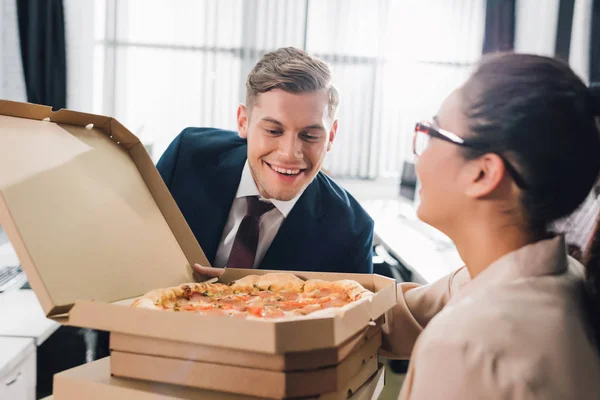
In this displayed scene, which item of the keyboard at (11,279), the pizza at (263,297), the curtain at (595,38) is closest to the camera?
the pizza at (263,297)

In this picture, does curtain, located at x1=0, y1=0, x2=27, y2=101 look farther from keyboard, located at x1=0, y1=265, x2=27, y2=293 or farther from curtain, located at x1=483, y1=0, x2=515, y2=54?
curtain, located at x1=483, y1=0, x2=515, y2=54

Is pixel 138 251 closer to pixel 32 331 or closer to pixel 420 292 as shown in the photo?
pixel 420 292

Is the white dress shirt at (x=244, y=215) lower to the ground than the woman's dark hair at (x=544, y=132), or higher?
lower

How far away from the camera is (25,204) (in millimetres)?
944

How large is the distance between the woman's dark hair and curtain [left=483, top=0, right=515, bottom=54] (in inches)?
186

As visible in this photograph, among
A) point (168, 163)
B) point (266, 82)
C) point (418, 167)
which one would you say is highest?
point (266, 82)

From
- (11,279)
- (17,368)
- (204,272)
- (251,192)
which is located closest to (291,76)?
(251,192)

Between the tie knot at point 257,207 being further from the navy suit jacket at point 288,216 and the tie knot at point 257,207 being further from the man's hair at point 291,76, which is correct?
the man's hair at point 291,76

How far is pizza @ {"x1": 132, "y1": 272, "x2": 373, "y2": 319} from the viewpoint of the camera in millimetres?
990

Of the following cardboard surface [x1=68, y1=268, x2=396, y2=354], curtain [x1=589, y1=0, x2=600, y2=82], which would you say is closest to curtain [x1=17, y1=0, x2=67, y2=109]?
cardboard surface [x1=68, y1=268, x2=396, y2=354]

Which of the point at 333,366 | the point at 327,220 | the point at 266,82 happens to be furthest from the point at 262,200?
the point at 333,366

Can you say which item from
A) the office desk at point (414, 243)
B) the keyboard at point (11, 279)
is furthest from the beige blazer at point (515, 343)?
the keyboard at point (11, 279)

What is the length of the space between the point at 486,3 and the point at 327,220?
437 centimetres

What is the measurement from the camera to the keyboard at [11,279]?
2.15 meters
